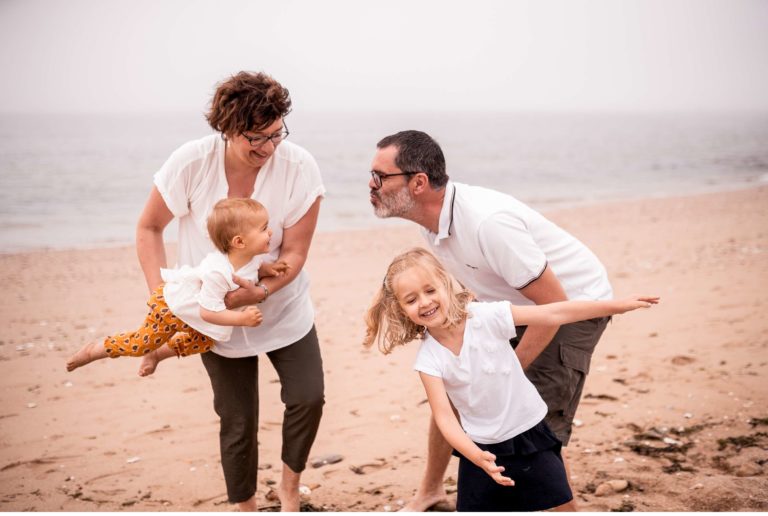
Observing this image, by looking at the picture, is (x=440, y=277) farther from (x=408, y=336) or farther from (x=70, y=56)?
(x=70, y=56)

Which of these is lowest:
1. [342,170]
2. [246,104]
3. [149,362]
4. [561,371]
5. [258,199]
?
[342,170]

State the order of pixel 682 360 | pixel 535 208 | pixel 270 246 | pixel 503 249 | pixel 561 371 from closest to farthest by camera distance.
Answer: pixel 503 249, pixel 561 371, pixel 270 246, pixel 682 360, pixel 535 208

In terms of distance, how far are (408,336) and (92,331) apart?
615cm

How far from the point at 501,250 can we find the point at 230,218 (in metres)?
1.10

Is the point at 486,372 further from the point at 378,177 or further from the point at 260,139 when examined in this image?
the point at 260,139

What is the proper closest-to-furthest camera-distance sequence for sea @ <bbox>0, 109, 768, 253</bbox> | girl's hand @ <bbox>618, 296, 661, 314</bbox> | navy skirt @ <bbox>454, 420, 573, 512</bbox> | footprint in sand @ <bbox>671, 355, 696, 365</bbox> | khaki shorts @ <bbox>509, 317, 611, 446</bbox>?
girl's hand @ <bbox>618, 296, 661, 314</bbox>, navy skirt @ <bbox>454, 420, 573, 512</bbox>, khaki shorts @ <bbox>509, 317, 611, 446</bbox>, footprint in sand @ <bbox>671, 355, 696, 365</bbox>, sea @ <bbox>0, 109, 768, 253</bbox>

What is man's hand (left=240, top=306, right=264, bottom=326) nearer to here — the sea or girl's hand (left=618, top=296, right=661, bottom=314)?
girl's hand (left=618, top=296, right=661, bottom=314)

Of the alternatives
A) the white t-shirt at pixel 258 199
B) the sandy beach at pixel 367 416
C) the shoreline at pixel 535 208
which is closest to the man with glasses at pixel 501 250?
the white t-shirt at pixel 258 199

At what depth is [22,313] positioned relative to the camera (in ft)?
28.4

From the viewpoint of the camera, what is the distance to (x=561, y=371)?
9.95 feet

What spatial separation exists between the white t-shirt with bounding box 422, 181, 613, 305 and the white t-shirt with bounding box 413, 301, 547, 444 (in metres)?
0.25

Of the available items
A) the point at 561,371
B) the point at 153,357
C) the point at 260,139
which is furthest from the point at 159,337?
the point at 561,371

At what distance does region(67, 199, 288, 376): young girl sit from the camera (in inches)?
115

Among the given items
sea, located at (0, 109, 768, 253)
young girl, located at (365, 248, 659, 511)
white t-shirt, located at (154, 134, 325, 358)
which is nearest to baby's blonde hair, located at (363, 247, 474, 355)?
young girl, located at (365, 248, 659, 511)
